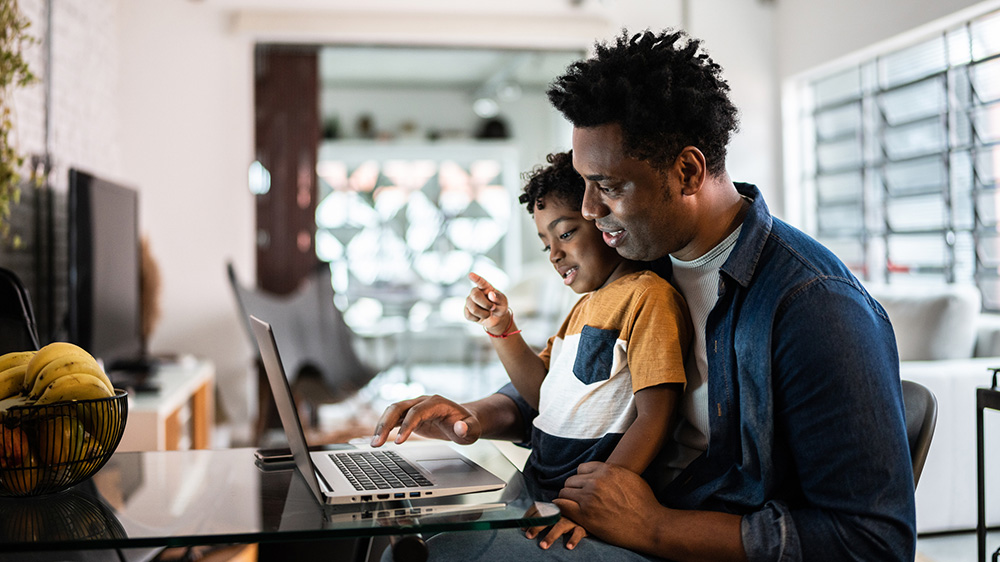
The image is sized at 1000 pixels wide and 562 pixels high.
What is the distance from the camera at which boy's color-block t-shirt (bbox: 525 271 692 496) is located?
1.20 metres

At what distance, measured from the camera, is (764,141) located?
4996 millimetres

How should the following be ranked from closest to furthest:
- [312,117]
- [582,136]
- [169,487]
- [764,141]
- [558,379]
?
[169,487]
[582,136]
[558,379]
[764,141]
[312,117]

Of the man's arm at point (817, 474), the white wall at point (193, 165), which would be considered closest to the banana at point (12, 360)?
the man's arm at point (817, 474)

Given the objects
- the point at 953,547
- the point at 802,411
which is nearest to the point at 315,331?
the point at 953,547

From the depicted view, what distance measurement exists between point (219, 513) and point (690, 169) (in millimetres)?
797

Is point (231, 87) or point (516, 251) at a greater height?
point (231, 87)

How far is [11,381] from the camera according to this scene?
109cm

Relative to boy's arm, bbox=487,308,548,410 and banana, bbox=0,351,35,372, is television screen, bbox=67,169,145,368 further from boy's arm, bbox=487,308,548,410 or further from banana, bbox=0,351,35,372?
boy's arm, bbox=487,308,548,410

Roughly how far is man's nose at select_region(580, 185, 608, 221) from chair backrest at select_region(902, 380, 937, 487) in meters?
0.51

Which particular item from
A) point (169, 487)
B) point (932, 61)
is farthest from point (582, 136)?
point (932, 61)

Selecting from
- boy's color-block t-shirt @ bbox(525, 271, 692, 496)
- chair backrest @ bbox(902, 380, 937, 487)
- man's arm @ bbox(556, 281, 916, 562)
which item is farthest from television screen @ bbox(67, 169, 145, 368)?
chair backrest @ bbox(902, 380, 937, 487)

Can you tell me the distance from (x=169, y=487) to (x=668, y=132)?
869mm

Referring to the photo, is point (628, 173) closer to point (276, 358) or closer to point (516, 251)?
point (276, 358)

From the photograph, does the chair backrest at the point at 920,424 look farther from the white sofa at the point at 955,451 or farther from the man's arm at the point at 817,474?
the white sofa at the point at 955,451
